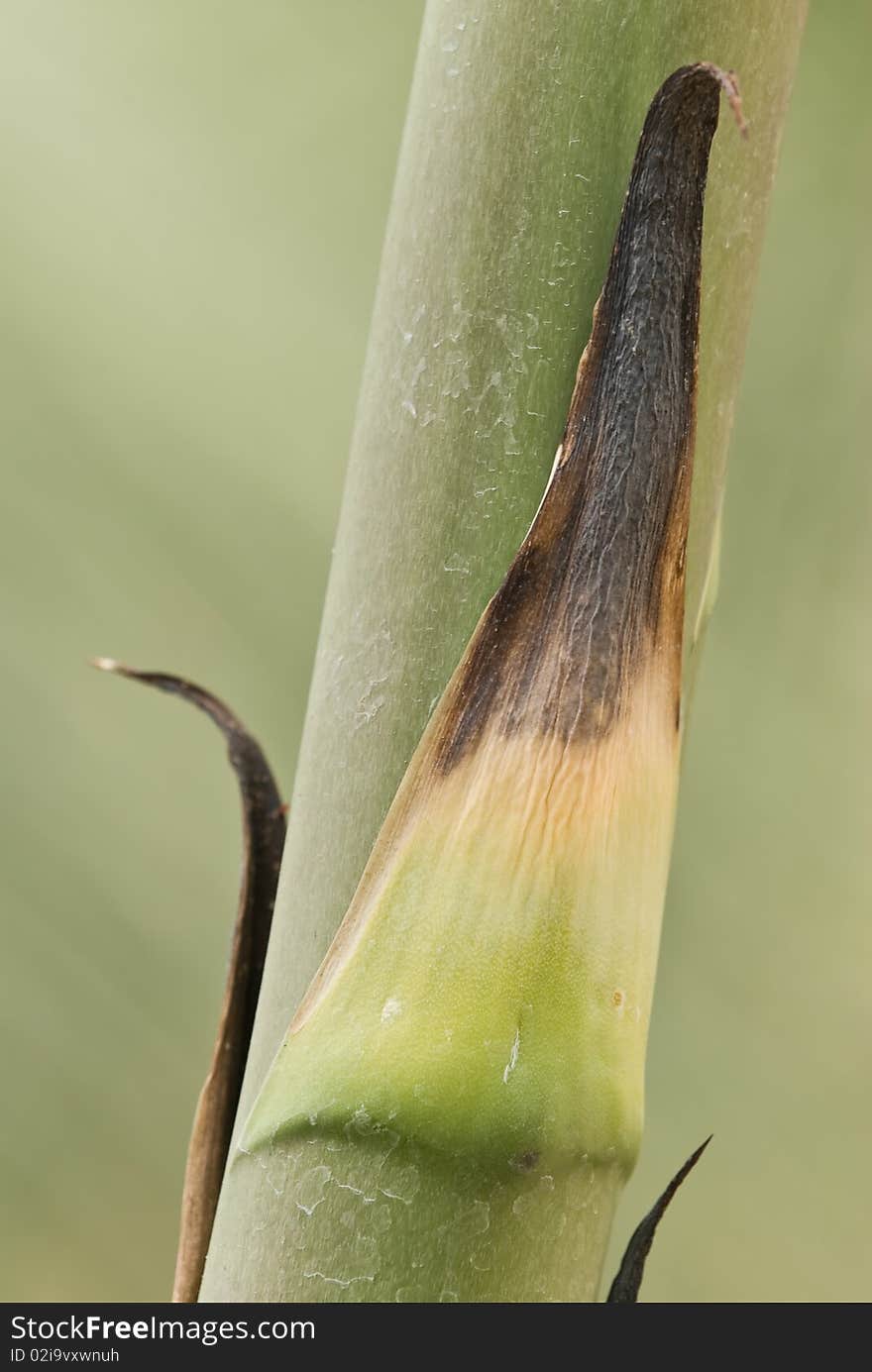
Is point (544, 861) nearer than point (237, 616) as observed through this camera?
Yes

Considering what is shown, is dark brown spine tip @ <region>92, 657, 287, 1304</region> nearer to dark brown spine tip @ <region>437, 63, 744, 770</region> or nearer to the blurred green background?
dark brown spine tip @ <region>437, 63, 744, 770</region>

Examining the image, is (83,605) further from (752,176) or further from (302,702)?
(752,176)

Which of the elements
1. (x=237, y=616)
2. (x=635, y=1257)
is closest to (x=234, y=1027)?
(x=635, y=1257)

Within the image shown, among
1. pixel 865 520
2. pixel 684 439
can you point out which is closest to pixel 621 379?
pixel 684 439

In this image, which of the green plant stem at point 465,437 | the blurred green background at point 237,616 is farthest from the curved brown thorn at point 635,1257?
the blurred green background at point 237,616

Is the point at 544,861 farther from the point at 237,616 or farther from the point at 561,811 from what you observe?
the point at 237,616
